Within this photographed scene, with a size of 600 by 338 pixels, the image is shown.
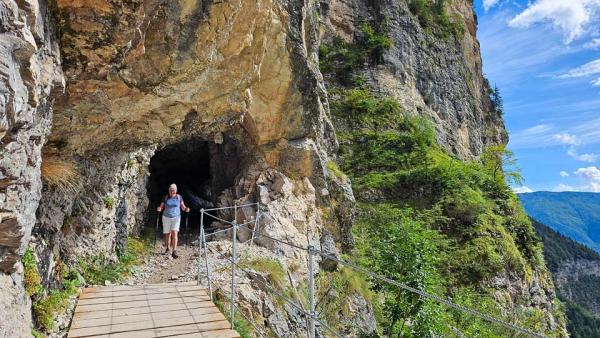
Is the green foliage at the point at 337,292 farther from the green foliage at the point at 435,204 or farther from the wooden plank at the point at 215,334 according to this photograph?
the wooden plank at the point at 215,334

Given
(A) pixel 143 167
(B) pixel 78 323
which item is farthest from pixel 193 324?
(A) pixel 143 167

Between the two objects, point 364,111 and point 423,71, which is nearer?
point 364,111

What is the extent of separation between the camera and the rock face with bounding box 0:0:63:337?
9.32ft

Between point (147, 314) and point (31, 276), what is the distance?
153cm

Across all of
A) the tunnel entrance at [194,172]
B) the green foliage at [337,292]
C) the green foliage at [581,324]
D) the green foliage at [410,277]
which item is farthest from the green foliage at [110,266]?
the green foliage at [581,324]

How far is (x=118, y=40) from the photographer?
4.53 metres

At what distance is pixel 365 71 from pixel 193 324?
27.3 m

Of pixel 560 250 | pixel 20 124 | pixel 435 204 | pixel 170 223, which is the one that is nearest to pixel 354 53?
pixel 435 204

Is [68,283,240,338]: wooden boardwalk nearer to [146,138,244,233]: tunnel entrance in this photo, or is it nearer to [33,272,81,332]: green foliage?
[33,272,81,332]: green foliage

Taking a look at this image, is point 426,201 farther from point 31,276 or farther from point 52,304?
point 31,276

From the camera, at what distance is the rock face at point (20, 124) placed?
284cm

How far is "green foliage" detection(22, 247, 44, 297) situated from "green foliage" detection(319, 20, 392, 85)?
26.3m

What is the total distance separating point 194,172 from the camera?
1945cm

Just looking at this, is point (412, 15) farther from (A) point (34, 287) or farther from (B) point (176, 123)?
(A) point (34, 287)
